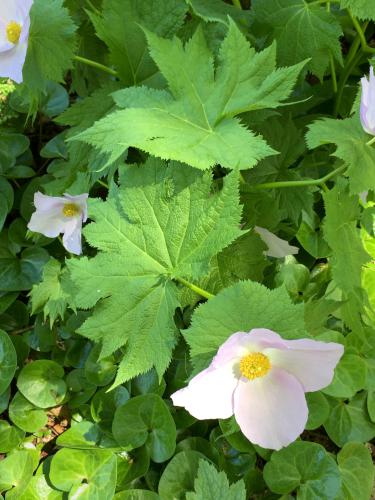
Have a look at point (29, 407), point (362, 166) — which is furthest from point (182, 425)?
point (362, 166)

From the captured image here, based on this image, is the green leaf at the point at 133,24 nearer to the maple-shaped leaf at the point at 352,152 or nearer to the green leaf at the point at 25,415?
the maple-shaped leaf at the point at 352,152

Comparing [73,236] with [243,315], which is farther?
[73,236]

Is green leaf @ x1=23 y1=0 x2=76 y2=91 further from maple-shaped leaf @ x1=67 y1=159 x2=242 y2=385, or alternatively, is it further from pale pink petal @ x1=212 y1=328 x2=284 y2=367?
pale pink petal @ x1=212 y1=328 x2=284 y2=367

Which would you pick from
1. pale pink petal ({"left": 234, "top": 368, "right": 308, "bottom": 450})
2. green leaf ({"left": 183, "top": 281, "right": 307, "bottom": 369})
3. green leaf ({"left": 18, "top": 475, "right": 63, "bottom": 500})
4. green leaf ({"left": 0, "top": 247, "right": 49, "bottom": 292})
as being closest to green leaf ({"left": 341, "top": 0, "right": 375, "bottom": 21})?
green leaf ({"left": 183, "top": 281, "right": 307, "bottom": 369})

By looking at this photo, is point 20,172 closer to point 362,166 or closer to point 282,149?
point 282,149

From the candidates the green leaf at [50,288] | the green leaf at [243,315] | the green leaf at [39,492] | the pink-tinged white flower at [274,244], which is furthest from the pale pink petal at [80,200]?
the green leaf at [39,492]

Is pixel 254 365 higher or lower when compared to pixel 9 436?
higher

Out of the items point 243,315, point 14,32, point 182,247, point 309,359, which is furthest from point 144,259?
point 14,32

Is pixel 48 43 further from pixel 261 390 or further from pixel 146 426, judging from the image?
pixel 146 426
